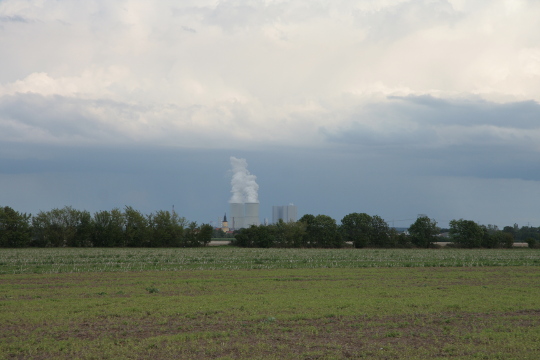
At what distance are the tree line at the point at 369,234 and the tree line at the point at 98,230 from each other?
Answer: 11342 mm

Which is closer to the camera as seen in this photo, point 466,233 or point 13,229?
point 13,229

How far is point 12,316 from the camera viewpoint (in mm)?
18078

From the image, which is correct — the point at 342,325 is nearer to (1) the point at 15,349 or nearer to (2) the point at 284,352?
(2) the point at 284,352

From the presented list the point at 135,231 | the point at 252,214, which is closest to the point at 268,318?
the point at 135,231

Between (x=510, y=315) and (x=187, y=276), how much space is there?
2035 centimetres

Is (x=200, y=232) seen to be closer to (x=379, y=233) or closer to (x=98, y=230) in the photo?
(x=98, y=230)

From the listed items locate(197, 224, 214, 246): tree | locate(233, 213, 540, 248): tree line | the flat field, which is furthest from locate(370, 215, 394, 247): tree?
the flat field

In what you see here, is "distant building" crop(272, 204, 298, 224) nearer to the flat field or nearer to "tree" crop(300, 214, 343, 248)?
"tree" crop(300, 214, 343, 248)

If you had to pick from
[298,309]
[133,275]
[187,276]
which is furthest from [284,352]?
[133,275]

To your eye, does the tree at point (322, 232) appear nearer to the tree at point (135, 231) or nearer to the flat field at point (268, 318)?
the tree at point (135, 231)

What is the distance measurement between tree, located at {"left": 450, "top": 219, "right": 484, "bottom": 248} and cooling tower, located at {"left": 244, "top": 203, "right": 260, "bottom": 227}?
42.1 m

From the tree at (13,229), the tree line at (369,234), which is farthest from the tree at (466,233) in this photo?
the tree at (13,229)

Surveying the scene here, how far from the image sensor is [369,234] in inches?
4215

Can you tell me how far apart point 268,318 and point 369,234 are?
92.1 m
